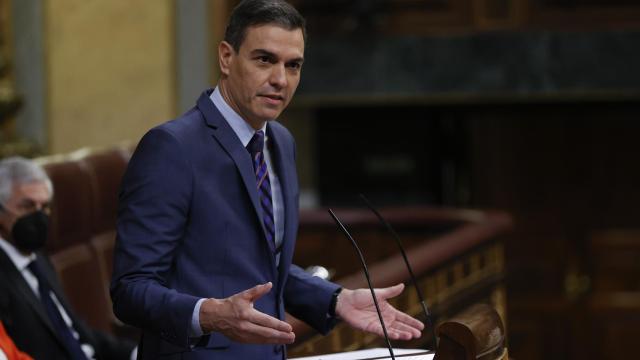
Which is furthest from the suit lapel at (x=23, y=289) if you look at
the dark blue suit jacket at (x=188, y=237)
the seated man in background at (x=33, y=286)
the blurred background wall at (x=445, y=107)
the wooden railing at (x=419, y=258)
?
the blurred background wall at (x=445, y=107)

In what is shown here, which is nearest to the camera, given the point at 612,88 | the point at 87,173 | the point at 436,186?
the point at 87,173

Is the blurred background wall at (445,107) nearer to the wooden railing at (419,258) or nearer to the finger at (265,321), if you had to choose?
the wooden railing at (419,258)

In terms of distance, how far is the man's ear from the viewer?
1.72 meters

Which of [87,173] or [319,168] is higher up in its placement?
[87,173]

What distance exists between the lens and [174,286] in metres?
1.71

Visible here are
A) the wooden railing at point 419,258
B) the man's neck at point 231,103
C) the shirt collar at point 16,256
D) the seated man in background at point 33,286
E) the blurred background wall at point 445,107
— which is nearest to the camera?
the man's neck at point 231,103

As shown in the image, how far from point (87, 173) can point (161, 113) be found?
212 centimetres

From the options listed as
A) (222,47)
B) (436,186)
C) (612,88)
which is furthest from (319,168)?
(222,47)

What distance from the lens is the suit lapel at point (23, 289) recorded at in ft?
9.87

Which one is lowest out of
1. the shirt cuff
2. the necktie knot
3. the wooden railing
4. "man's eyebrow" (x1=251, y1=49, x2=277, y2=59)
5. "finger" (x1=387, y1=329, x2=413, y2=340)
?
the wooden railing

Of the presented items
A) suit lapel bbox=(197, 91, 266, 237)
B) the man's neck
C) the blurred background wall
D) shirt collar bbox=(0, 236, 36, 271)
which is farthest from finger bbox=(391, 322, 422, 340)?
the blurred background wall

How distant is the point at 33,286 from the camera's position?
314 centimetres

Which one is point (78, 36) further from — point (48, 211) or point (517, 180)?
point (48, 211)

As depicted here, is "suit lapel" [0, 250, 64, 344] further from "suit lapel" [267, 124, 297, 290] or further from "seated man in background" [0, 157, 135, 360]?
"suit lapel" [267, 124, 297, 290]
